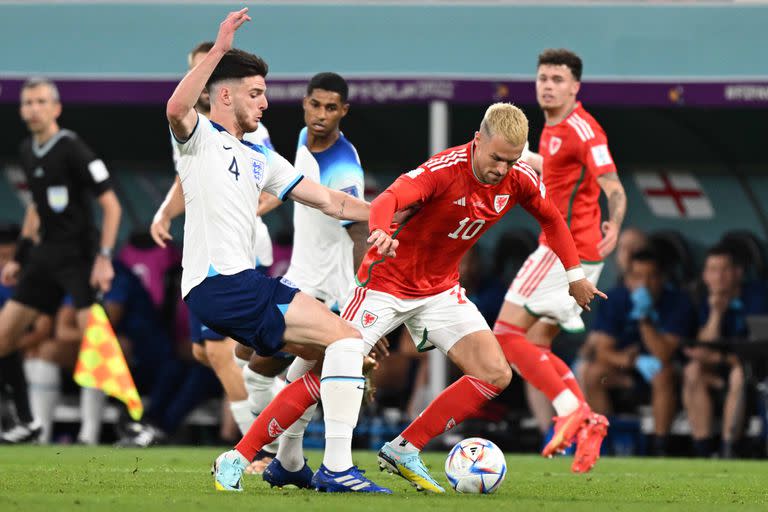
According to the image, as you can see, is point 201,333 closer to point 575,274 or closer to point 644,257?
point 575,274

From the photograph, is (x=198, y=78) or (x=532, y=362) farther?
(x=532, y=362)

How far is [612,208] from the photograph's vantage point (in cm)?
827

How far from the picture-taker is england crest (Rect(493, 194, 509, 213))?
6.70 meters

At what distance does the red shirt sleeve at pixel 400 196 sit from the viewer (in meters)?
6.11

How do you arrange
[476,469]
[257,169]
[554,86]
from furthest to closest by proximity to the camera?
[554,86]
[476,469]
[257,169]

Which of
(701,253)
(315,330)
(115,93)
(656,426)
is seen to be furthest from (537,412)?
(315,330)

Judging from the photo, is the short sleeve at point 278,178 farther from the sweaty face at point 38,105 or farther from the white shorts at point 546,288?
the sweaty face at point 38,105

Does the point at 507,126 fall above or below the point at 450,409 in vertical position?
above

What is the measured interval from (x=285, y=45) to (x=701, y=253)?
3.93m

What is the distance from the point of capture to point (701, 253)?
504 inches

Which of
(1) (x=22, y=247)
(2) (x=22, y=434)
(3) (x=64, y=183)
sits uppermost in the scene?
(3) (x=64, y=183)


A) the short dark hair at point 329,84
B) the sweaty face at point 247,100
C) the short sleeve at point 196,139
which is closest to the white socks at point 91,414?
the short dark hair at point 329,84

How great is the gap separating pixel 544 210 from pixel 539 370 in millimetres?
1748

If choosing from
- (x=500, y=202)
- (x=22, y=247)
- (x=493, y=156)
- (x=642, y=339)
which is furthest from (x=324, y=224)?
(x=642, y=339)
